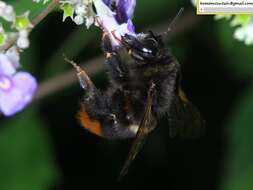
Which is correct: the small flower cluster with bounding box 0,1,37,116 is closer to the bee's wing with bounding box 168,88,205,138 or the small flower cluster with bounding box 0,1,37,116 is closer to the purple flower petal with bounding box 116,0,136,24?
the purple flower petal with bounding box 116,0,136,24

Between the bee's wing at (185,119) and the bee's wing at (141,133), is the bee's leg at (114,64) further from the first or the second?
the bee's wing at (185,119)

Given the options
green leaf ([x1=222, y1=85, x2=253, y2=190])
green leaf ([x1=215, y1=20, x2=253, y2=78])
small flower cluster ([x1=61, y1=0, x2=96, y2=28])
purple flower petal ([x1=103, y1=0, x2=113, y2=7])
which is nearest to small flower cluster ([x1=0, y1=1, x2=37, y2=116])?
small flower cluster ([x1=61, y1=0, x2=96, y2=28])

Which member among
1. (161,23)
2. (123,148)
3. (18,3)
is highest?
(18,3)

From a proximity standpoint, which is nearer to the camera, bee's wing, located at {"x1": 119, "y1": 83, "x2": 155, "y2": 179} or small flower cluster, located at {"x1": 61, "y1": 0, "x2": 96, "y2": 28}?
bee's wing, located at {"x1": 119, "y1": 83, "x2": 155, "y2": 179}

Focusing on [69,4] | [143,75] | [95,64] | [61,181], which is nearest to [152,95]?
[143,75]

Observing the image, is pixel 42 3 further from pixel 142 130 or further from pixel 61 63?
pixel 61 63

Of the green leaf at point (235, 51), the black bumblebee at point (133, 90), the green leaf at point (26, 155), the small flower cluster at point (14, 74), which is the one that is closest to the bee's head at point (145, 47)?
the black bumblebee at point (133, 90)

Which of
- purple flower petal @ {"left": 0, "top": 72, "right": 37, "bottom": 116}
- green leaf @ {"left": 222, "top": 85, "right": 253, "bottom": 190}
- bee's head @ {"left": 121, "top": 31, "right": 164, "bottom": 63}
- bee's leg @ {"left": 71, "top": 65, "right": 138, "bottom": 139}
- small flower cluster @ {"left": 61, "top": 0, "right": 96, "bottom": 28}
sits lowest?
green leaf @ {"left": 222, "top": 85, "right": 253, "bottom": 190}

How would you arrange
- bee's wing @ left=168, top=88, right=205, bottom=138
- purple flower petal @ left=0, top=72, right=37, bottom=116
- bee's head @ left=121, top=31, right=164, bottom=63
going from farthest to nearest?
bee's wing @ left=168, top=88, right=205, bottom=138, bee's head @ left=121, top=31, right=164, bottom=63, purple flower petal @ left=0, top=72, right=37, bottom=116
